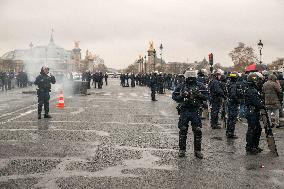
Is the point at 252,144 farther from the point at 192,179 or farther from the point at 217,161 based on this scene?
the point at 192,179

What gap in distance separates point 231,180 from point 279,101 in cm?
795

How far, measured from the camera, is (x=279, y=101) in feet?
45.7

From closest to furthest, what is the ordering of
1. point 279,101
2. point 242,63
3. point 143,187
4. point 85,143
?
1. point 143,187
2. point 85,143
3. point 279,101
4. point 242,63

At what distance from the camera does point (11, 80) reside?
47.4m

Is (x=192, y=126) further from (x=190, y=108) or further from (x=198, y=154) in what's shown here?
(x=198, y=154)

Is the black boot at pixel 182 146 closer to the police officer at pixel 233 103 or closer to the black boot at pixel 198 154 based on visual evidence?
the black boot at pixel 198 154

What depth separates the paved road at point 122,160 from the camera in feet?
21.6

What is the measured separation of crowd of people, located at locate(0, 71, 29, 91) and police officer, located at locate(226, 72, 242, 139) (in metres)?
34.2

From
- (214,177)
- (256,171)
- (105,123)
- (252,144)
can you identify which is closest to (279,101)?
(252,144)

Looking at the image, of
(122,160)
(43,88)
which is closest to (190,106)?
(122,160)

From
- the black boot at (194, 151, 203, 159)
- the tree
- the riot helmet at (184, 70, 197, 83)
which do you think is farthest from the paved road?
the tree

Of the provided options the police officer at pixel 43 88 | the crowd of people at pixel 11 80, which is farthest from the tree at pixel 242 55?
the police officer at pixel 43 88

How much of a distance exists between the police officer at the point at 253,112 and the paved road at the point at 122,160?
28cm

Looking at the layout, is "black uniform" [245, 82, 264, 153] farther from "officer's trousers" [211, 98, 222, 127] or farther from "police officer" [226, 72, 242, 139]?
"officer's trousers" [211, 98, 222, 127]
